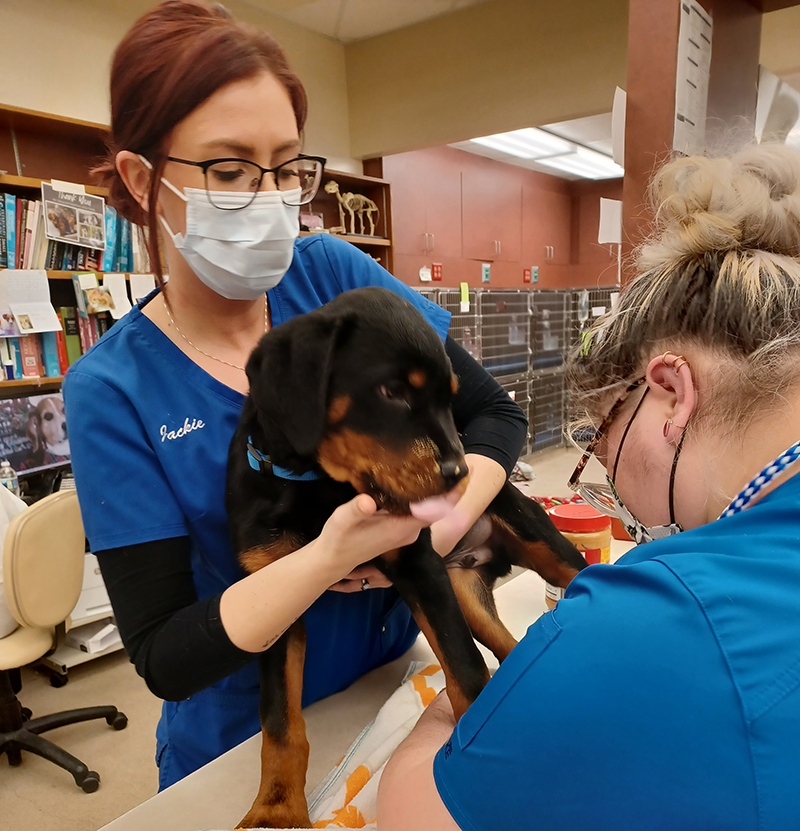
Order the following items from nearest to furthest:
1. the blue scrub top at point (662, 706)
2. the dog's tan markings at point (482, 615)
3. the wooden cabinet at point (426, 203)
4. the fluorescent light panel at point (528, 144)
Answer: the blue scrub top at point (662, 706) → the dog's tan markings at point (482, 615) → the wooden cabinet at point (426, 203) → the fluorescent light panel at point (528, 144)

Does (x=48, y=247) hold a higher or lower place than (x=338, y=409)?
higher

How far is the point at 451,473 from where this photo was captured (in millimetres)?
715

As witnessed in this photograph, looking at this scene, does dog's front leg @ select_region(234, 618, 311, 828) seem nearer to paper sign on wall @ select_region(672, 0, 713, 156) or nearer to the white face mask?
the white face mask

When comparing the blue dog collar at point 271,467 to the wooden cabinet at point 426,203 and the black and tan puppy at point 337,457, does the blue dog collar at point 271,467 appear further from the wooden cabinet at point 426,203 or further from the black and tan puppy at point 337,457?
the wooden cabinet at point 426,203

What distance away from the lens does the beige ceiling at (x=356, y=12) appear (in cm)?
390

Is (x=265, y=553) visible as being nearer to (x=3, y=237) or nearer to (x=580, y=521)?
(x=580, y=521)

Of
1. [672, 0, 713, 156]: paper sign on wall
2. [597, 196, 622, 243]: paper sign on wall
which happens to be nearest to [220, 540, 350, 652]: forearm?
[672, 0, 713, 156]: paper sign on wall

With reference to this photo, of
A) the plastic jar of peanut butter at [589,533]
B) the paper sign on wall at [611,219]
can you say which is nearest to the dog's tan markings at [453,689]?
the plastic jar of peanut butter at [589,533]

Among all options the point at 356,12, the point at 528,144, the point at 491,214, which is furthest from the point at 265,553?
the point at 491,214

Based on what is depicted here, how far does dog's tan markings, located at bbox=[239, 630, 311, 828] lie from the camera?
775 millimetres

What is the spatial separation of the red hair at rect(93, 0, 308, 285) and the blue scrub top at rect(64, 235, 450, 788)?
272 millimetres

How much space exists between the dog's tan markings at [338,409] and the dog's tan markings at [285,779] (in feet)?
1.23

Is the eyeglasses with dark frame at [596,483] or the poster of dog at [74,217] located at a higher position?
the poster of dog at [74,217]

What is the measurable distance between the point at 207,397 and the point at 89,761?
2.34 m
